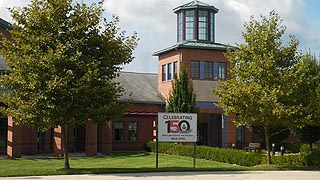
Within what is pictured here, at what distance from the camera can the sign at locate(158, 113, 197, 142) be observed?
2294 centimetres


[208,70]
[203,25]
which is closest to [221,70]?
[208,70]

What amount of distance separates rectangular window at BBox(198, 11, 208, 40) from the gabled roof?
6110 millimetres

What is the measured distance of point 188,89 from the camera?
1420 inches

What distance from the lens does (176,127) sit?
23.2 meters

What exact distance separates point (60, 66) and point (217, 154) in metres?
13.1

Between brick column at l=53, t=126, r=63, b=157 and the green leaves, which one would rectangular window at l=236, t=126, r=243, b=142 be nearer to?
brick column at l=53, t=126, r=63, b=157

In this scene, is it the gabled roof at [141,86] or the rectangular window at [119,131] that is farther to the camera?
the gabled roof at [141,86]

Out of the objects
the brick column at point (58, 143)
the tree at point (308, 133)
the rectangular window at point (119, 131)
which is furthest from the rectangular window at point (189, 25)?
the brick column at point (58, 143)

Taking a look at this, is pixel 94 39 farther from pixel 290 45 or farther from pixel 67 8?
pixel 290 45

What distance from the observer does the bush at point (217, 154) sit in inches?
1054

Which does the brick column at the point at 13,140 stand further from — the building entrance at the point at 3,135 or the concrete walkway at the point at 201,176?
the concrete walkway at the point at 201,176

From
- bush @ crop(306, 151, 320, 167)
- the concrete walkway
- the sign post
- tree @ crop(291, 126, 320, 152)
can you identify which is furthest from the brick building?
the concrete walkway

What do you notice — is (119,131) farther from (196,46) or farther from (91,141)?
(196,46)

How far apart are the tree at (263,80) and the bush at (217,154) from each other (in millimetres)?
1622
